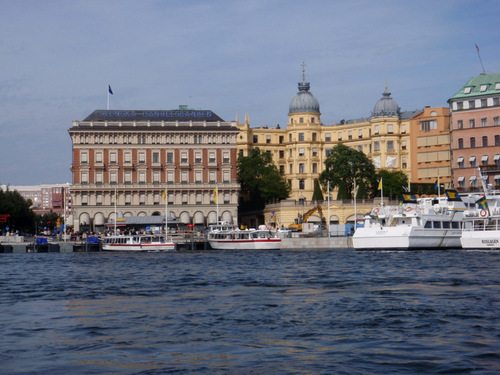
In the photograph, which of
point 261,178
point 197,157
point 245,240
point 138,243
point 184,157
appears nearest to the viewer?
point 245,240

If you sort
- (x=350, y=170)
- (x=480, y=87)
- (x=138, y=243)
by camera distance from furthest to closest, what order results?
(x=350, y=170) → (x=480, y=87) → (x=138, y=243)

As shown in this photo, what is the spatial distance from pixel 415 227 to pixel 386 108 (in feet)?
269

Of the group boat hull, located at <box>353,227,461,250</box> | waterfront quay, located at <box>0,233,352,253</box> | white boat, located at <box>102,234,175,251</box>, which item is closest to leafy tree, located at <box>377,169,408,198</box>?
waterfront quay, located at <box>0,233,352,253</box>

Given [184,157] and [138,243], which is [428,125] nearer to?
[184,157]

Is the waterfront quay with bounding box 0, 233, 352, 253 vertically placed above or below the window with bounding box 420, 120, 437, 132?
below

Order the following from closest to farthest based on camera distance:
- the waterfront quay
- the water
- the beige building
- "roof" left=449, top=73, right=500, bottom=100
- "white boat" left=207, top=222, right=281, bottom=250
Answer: the water
the waterfront quay
"white boat" left=207, top=222, right=281, bottom=250
"roof" left=449, top=73, right=500, bottom=100
the beige building

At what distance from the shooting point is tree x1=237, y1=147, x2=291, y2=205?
15188 cm

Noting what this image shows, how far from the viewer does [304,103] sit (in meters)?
170

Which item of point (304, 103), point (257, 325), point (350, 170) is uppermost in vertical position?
point (304, 103)

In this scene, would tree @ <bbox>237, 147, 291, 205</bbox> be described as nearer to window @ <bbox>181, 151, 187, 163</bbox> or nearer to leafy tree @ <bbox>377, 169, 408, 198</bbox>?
window @ <bbox>181, 151, 187, 163</bbox>

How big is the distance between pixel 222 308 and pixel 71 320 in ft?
20.3

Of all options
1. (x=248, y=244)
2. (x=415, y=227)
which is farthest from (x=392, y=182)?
(x=415, y=227)

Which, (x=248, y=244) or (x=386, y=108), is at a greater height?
(x=386, y=108)

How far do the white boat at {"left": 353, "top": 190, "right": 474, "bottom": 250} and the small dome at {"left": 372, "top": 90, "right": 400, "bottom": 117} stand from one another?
7458cm
